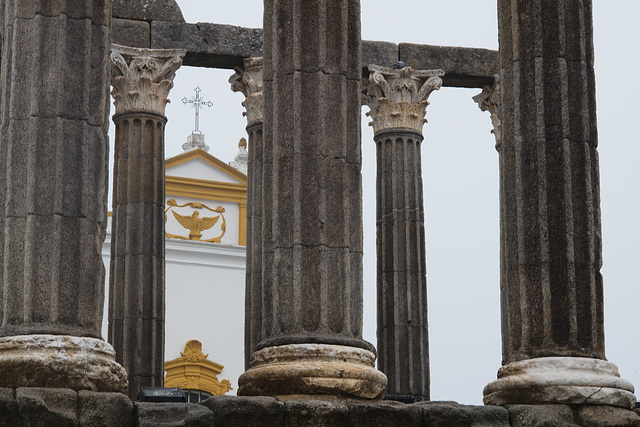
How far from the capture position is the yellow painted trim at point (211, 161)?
165 ft

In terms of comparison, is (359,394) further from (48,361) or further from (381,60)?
(381,60)

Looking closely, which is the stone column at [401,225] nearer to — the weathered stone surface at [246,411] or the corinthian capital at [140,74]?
the corinthian capital at [140,74]

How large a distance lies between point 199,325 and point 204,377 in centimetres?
206

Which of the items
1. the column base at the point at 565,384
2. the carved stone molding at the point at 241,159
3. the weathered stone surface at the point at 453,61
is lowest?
the column base at the point at 565,384

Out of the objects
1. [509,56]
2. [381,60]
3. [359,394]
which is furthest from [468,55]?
[359,394]

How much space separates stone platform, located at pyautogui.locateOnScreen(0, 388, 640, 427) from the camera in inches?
711

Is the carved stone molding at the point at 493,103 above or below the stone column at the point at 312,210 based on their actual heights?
above

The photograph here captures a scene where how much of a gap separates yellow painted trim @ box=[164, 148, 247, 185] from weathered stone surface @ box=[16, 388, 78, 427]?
3203 cm

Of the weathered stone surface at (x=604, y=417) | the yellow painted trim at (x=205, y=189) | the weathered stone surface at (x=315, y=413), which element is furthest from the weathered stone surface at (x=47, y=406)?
the yellow painted trim at (x=205, y=189)

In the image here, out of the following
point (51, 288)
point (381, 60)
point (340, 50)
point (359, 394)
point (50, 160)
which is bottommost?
point (359, 394)

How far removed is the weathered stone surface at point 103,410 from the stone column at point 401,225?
1458 centimetres

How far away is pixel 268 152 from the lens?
2153 cm

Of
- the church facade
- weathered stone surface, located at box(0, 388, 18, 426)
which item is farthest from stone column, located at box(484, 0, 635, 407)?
the church facade

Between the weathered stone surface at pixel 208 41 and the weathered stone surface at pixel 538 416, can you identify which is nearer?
the weathered stone surface at pixel 538 416
